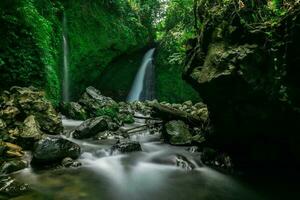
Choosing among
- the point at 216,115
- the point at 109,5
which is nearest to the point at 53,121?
the point at 216,115

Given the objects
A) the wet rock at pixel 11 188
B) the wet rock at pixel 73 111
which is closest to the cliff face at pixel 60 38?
the wet rock at pixel 73 111

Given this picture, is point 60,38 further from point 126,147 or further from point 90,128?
point 126,147

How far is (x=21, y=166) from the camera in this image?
19.0 feet

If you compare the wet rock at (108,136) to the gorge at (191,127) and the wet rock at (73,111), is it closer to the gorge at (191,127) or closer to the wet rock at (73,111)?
the gorge at (191,127)

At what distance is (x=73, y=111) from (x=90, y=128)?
2.91 metres

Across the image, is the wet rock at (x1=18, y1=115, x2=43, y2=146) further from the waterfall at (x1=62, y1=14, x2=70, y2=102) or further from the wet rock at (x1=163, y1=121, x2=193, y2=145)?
the waterfall at (x1=62, y1=14, x2=70, y2=102)

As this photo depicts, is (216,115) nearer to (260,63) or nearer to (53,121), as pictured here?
(260,63)

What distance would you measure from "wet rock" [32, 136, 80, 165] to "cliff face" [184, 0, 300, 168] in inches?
117

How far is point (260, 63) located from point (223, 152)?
2548 mm

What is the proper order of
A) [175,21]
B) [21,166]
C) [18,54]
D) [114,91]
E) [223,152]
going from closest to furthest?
[21,166], [223,152], [18,54], [114,91], [175,21]

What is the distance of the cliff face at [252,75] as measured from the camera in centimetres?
481

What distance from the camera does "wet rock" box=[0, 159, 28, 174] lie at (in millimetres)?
5500

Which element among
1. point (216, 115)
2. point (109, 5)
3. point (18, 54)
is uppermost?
point (109, 5)

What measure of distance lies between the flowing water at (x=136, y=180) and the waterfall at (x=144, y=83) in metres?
12.0
